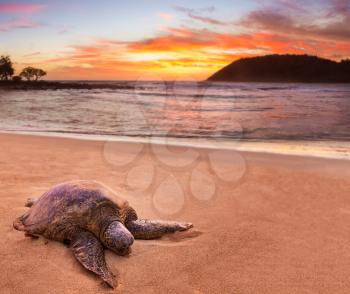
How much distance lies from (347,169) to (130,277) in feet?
19.7

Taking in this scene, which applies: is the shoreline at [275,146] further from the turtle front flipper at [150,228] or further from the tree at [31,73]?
the tree at [31,73]

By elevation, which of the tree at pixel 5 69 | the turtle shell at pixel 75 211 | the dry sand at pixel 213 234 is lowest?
the dry sand at pixel 213 234

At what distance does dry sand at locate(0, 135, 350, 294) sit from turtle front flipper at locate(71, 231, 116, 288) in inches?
3.2

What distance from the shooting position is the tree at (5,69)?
6856 centimetres

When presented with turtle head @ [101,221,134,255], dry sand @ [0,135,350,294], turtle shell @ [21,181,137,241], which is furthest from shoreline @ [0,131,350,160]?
turtle head @ [101,221,134,255]

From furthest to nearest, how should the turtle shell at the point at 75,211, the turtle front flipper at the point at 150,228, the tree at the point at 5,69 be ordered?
the tree at the point at 5,69, the turtle front flipper at the point at 150,228, the turtle shell at the point at 75,211

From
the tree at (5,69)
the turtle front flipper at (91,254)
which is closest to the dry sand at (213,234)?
the turtle front flipper at (91,254)

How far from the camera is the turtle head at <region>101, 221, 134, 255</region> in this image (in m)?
3.92

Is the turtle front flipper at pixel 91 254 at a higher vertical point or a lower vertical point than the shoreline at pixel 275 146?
lower

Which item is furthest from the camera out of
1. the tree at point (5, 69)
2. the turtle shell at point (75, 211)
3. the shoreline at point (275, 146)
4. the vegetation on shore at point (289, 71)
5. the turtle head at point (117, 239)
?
the vegetation on shore at point (289, 71)

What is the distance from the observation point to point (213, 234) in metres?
4.68

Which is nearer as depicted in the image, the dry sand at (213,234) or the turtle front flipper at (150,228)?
the dry sand at (213,234)

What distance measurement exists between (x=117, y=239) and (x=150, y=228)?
66 centimetres

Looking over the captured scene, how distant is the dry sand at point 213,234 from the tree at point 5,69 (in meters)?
67.7
